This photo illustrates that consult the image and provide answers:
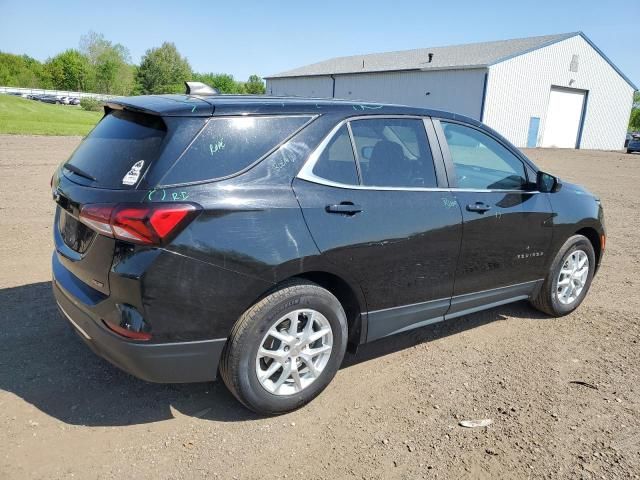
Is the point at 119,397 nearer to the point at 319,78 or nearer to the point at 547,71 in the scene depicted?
the point at 547,71

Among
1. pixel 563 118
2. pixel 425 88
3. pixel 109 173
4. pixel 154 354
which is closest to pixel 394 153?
pixel 109 173

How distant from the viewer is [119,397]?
3.27 metres

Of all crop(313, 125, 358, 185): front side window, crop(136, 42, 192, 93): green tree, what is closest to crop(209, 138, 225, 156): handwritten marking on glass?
crop(313, 125, 358, 185): front side window

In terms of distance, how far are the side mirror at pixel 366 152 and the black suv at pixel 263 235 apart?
0.01 metres

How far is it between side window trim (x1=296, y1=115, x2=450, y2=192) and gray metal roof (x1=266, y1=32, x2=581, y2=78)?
3242 cm

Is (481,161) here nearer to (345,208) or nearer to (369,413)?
(345,208)

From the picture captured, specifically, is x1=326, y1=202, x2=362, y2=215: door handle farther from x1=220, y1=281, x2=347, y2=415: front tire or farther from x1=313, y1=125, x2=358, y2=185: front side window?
x1=220, y1=281, x2=347, y2=415: front tire

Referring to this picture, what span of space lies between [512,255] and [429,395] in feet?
4.73

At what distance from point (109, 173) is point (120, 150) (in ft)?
0.54

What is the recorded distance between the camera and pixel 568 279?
4.86m

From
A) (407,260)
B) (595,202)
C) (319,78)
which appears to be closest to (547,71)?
(319,78)

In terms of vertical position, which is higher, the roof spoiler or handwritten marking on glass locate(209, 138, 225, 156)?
the roof spoiler

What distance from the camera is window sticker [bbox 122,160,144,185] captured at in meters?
2.71

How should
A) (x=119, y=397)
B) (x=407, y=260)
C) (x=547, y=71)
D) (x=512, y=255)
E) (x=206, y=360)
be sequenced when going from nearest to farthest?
1. (x=206, y=360)
2. (x=119, y=397)
3. (x=407, y=260)
4. (x=512, y=255)
5. (x=547, y=71)
